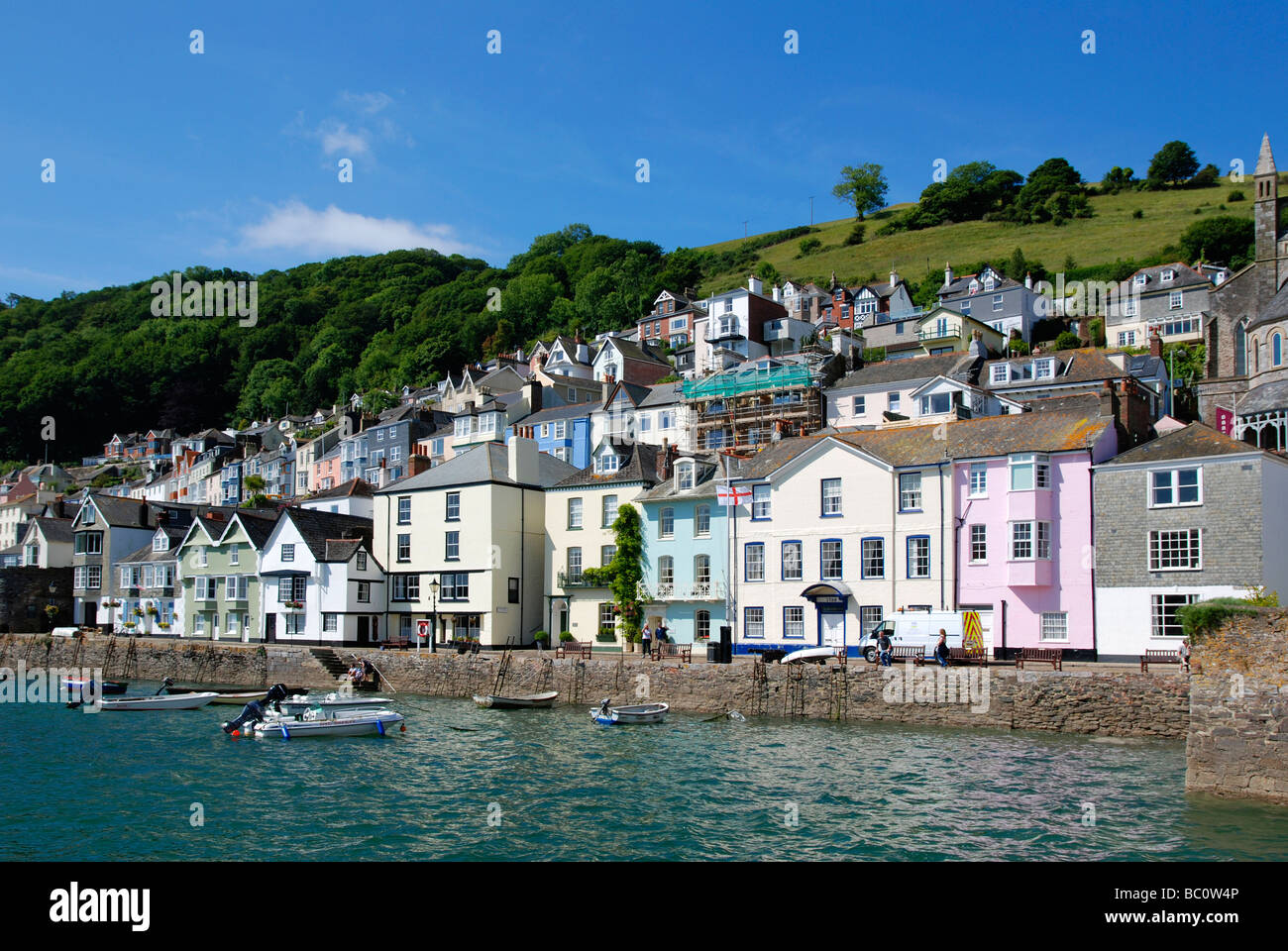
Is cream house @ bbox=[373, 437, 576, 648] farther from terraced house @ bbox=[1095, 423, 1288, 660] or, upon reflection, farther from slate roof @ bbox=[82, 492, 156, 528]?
terraced house @ bbox=[1095, 423, 1288, 660]

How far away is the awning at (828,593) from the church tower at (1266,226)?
51818 millimetres

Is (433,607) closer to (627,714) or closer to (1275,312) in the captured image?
(627,714)

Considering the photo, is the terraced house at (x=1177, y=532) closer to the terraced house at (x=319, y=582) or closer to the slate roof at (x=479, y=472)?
the slate roof at (x=479, y=472)

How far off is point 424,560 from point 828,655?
1042 inches

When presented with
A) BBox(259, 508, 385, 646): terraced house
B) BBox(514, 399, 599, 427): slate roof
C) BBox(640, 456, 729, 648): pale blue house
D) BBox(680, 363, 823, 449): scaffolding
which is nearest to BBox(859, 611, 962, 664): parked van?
BBox(640, 456, 729, 648): pale blue house

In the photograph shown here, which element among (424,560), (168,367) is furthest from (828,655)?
(168,367)

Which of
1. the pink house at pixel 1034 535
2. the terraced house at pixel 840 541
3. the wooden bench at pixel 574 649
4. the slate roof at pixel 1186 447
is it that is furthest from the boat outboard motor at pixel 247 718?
the slate roof at pixel 1186 447

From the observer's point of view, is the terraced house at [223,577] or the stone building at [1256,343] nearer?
the stone building at [1256,343]

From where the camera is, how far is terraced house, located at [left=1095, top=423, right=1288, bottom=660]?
37.3 metres

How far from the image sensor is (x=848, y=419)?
74.6 metres

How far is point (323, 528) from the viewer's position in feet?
205

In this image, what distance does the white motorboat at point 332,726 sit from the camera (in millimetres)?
36719
